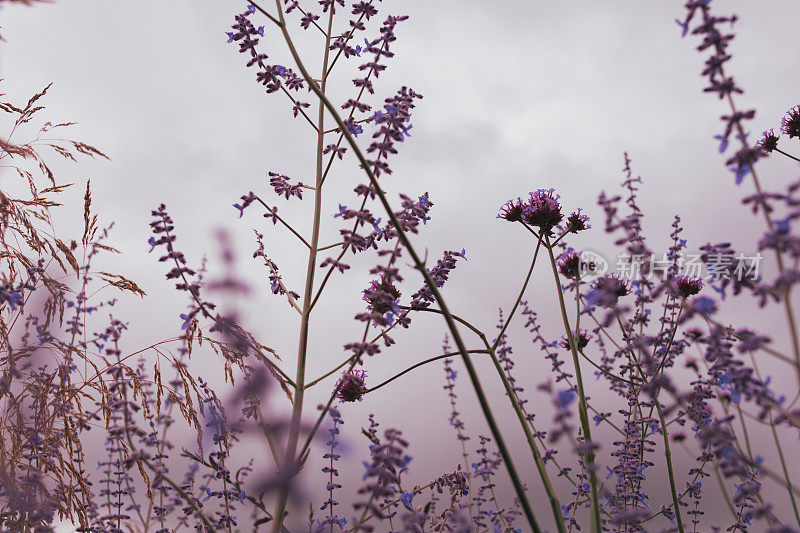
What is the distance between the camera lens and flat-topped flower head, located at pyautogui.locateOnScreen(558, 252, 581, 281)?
9.93 ft

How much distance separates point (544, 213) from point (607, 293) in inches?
57.2

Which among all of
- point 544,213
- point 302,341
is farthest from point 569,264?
point 302,341

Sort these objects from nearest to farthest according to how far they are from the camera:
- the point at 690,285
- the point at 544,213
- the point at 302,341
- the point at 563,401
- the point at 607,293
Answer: the point at 563,401, the point at 607,293, the point at 302,341, the point at 544,213, the point at 690,285

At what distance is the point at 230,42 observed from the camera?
283 centimetres

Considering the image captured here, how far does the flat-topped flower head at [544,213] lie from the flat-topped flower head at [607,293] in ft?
1.15

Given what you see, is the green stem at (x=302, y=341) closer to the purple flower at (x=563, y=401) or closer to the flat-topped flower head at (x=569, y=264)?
the purple flower at (x=563, y=401)

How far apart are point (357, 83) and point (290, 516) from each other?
5.74ft

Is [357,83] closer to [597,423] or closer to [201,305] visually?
Answer: [201,305]

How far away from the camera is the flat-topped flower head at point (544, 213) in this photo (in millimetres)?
3053

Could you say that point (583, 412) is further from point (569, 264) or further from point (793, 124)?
point (793, 124)

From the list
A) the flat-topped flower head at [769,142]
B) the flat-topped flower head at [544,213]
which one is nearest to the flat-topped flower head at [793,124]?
the flat-topped flower head at [769,142]

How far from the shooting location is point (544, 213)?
3.06 meters

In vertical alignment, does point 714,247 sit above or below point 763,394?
above

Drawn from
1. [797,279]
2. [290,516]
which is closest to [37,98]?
[290,516]
